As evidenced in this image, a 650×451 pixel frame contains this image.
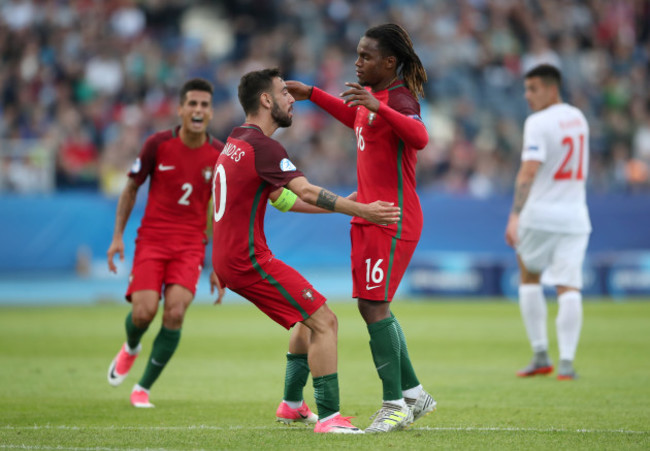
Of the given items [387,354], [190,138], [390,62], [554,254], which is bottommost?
[387,354]

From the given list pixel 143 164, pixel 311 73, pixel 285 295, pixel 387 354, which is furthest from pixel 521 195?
pixel 311 73

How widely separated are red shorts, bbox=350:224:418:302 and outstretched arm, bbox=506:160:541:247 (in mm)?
3051

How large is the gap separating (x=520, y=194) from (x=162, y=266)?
3.59 m

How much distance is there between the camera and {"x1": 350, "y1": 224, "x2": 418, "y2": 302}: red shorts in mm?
6531

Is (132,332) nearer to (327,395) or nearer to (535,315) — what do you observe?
(327,395)

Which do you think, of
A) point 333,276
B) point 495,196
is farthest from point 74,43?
point 495,196

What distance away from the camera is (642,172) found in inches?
821

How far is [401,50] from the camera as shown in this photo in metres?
6.63

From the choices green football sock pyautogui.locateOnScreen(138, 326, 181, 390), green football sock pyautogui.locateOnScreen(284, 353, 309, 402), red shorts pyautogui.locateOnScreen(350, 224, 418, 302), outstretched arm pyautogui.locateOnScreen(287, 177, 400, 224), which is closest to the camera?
outstretched arm pyautogui.locateOnScreen(287, 177, 400, 224)

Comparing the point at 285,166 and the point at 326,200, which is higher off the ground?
the point at 285,166

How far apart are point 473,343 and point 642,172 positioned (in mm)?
9794

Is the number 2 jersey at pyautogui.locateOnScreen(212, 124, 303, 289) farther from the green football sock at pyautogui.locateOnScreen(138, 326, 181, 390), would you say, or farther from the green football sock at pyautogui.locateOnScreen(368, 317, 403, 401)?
the green football sock at pyautogui.locateOnScreen(138, 326, 181, 390)

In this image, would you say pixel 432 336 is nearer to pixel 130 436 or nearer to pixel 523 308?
pixel 523 308

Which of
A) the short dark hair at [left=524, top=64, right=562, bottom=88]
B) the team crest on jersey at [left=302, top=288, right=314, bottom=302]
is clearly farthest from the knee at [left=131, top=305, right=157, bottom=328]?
the short dark hair at [left=524, top=64, right=562, bottom=88]
